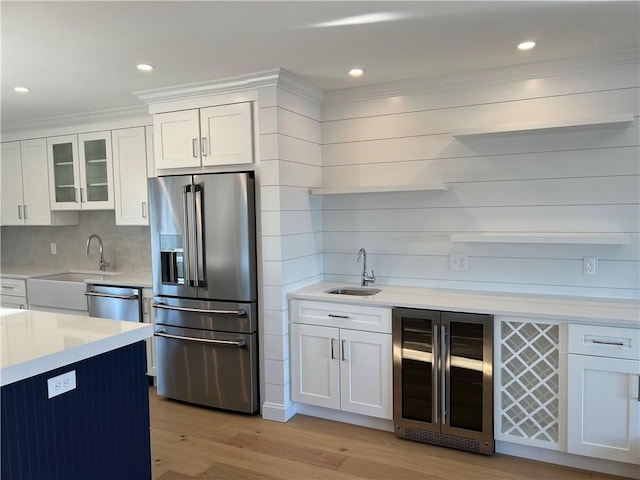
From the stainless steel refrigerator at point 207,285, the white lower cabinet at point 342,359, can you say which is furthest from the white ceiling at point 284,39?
the white lower cabinet at point 342,359

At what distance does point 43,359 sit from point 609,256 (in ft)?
10.0

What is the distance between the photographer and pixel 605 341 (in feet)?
8.30

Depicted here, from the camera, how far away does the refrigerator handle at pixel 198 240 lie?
340 centimetres

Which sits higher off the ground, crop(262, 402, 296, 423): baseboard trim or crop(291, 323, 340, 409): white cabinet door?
crop(291, 323, 340, 409): white cabinet door

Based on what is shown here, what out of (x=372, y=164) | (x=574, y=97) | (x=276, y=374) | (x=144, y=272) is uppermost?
(x=574, y=97)

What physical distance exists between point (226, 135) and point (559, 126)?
212 centimetres

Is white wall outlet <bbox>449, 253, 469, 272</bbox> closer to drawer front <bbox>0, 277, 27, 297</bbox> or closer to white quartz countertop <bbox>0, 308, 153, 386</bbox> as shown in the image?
white quartz countertop <bbox>0, 308, 153, 386</bbox>

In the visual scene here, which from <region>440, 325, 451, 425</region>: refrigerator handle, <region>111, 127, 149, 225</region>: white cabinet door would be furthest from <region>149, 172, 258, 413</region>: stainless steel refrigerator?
<region>440, 325, 451, 425</region>: refrigerator handle

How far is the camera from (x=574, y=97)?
3.02 meters

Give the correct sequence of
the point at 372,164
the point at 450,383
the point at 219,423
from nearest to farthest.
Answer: the point at 450,383, the point at 219,423, the point at 372,164

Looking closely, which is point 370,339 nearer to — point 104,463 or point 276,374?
point 276,374

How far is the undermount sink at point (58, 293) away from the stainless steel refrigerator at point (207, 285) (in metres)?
0.91

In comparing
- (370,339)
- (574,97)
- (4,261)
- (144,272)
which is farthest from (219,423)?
(4,261)

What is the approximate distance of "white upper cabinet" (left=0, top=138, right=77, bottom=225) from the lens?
464 centimetres
